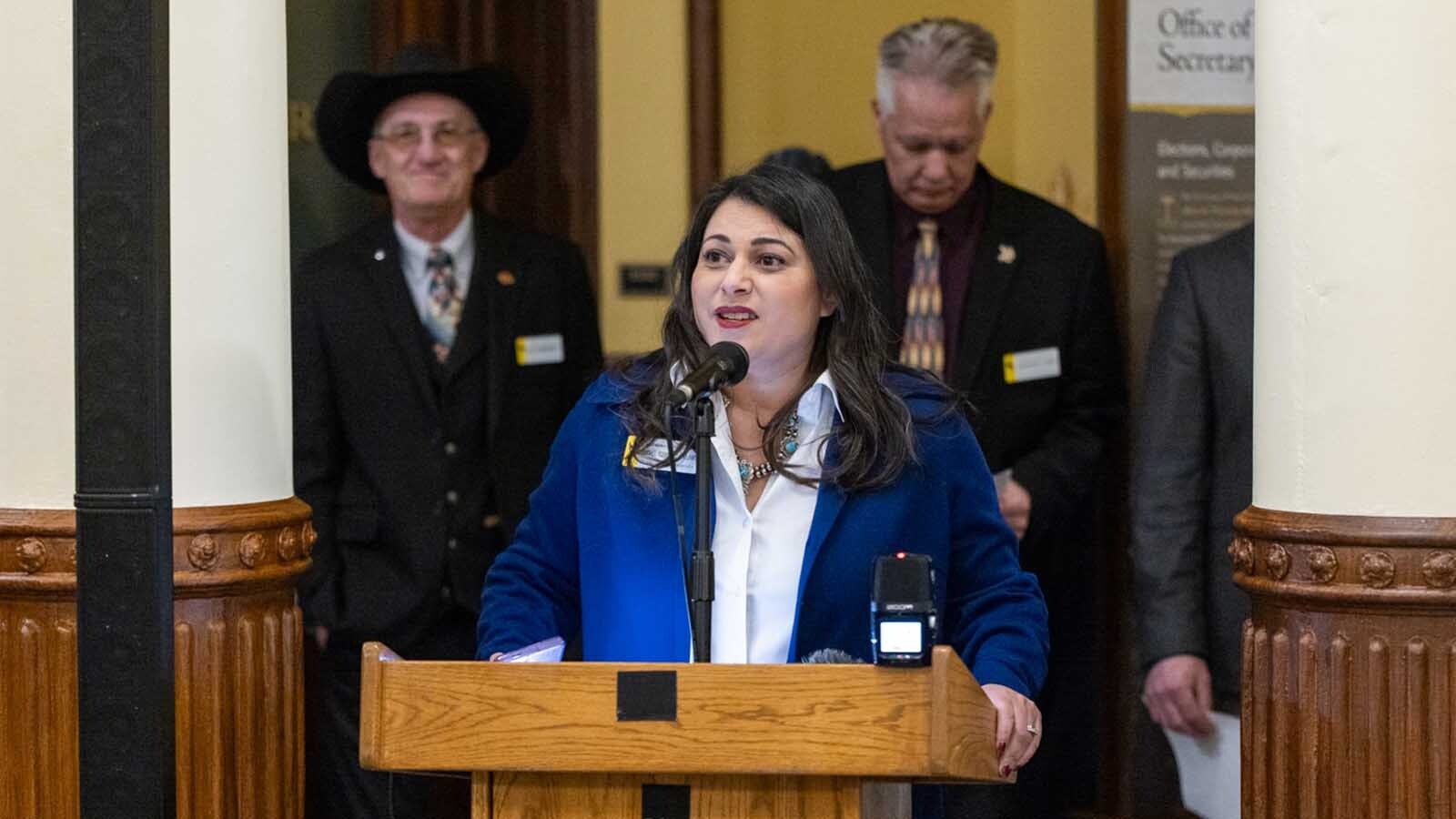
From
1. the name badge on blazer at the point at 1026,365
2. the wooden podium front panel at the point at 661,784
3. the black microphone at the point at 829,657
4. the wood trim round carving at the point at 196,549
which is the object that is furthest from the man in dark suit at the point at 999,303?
the wooden podium front panel at the point at 661,784

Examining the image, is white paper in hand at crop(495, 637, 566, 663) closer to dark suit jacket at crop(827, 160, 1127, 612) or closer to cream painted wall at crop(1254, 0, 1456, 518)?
cream painted wall at crop(1254, 0, 1456, 518)

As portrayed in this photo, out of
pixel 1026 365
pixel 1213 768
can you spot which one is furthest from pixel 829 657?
pixel 1026 365

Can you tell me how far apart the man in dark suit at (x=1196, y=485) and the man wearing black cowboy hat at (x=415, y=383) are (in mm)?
1424

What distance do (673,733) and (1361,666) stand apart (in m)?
1.30

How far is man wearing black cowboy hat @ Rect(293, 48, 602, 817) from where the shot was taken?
4.97 meters

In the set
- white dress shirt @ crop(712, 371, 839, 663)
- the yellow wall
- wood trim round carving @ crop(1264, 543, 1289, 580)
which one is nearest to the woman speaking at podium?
white dress shirt @ crop(712, 371, 839, 663)

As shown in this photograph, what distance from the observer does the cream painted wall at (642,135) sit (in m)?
6.12

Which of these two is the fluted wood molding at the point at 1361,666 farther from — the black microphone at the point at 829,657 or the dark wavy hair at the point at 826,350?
the black microphone at the point at 829,657

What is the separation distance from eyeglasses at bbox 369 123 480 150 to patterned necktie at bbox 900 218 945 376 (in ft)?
3.60

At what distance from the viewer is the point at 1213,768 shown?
4613 millimetres

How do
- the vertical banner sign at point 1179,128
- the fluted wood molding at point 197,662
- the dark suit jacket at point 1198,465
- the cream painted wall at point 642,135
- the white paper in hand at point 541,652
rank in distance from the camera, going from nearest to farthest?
the white paper in hand at point 541,652, the fluted wood molding at point 197,662, the dark suit jacket at point 1198,465, the vertical banner sign at point 1179,128, the cream painted wall at point 642,135

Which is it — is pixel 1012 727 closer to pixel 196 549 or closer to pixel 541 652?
pixel 541 652

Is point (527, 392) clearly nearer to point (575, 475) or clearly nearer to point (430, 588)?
point (430, 588)

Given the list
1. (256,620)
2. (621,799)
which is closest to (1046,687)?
(256,620)
